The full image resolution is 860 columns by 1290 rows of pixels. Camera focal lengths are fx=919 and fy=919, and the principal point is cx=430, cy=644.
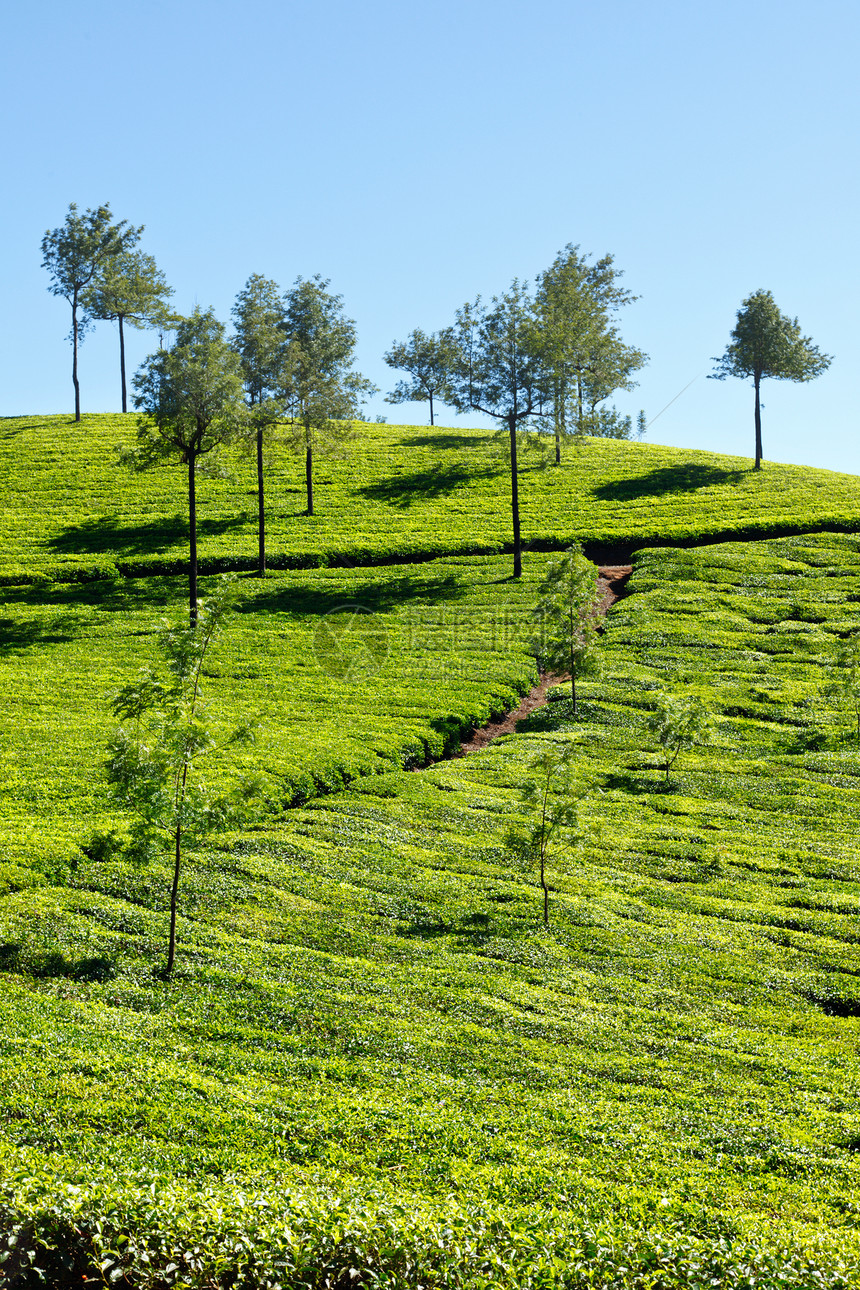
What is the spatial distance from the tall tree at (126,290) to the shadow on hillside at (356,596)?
5001 centimetres

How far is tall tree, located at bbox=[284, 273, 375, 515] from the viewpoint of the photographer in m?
61.6

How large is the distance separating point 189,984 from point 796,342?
264ft

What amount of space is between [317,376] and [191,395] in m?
16.1

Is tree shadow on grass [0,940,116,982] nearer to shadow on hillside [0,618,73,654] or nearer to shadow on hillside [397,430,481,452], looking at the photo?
shadow on hillside [0,618,73,654]

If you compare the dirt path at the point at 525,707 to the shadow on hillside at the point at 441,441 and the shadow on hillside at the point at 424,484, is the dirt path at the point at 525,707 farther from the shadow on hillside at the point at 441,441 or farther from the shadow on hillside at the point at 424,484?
the shadow on hillside at the point at 441,441

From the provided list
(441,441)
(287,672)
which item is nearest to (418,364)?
(441,441)

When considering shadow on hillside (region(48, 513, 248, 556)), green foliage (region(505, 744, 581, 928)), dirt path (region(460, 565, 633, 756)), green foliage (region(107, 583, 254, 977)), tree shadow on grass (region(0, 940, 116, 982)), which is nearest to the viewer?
tree shadow on grass (region(0, 940, 116, 982))

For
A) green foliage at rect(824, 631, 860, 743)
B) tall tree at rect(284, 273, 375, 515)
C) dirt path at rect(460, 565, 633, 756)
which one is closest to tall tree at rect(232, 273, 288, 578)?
tall tree at rect(284, 273, 375, 515)

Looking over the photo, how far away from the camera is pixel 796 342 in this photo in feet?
267

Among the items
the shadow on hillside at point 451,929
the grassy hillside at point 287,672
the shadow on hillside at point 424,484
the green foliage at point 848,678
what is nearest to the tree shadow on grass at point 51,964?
the grassy hillside at point 287,672

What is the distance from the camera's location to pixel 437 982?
19219 millimetres

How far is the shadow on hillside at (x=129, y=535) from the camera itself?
198ft

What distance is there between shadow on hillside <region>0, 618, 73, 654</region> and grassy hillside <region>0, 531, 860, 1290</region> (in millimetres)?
12717

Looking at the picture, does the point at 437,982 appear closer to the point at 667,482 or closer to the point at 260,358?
the point at 260,358
